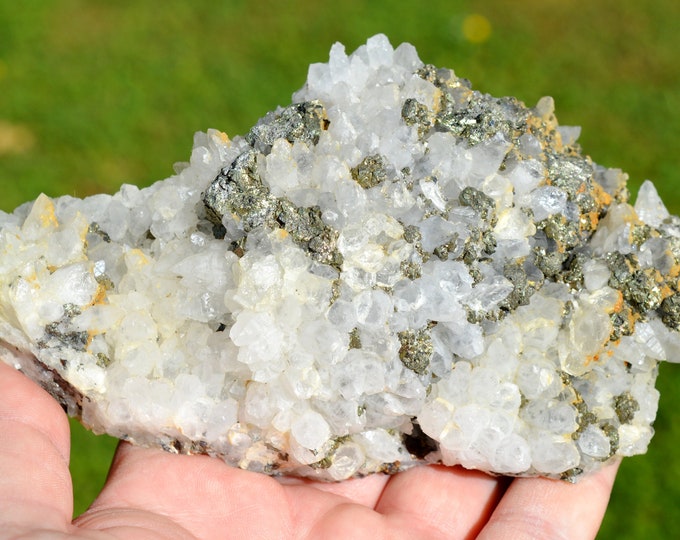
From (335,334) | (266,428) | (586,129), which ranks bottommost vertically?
(266,428)

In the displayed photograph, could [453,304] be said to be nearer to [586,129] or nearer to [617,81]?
[586,129]

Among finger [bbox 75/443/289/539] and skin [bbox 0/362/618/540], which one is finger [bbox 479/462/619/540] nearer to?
skin [bbox 0/362/618/540]

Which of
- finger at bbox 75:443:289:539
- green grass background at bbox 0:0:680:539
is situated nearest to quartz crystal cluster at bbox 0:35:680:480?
finger at bbox 75:443:289:539

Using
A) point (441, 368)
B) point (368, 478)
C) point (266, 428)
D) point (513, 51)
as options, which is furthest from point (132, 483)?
point (513, 51)

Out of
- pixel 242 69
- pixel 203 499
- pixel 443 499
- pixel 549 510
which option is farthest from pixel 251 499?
pixel 242 69

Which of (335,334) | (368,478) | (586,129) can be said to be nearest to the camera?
(335,334)

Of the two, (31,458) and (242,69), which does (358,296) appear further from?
(242,69)
